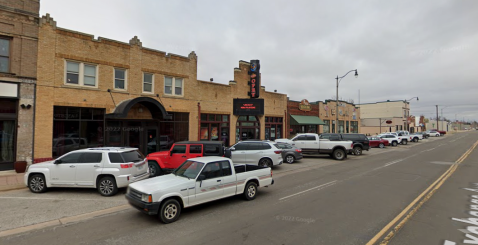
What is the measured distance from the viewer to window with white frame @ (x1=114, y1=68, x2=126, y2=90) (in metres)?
15.9

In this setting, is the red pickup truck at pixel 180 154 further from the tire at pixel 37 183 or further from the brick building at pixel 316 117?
the brick building at pixel 316 117

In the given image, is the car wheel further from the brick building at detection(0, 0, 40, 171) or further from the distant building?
the distant building

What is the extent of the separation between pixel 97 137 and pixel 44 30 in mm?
6692

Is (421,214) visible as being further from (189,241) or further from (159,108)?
(159,108)

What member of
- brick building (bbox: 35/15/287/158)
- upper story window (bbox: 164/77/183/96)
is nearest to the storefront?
brick building (bbox: 35/15/287/158)

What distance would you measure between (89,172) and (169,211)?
15.3 feet

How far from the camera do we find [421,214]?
6488 mm

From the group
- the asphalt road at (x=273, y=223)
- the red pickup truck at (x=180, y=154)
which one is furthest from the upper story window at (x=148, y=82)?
the asphalt road at (x=273, y=223)

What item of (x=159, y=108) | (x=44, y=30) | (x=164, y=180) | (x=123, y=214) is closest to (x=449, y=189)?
(x=164, y=180)

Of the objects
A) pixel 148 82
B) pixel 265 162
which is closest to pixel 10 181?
pixel 148 82

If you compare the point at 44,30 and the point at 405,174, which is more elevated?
the point at 44,30

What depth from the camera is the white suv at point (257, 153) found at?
14016mm

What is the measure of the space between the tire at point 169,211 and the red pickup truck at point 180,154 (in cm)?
513

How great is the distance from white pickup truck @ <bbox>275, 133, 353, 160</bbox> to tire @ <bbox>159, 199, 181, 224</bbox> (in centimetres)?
1501
